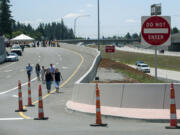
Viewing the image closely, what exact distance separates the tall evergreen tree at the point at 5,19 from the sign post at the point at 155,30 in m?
124

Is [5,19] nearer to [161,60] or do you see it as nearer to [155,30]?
[161,60]

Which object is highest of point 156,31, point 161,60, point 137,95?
point 156,31

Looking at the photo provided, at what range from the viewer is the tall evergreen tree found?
13550 cm

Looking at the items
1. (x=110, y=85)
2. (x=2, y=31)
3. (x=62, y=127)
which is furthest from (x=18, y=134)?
(x=2, y=31)

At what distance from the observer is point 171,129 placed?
37.4 ft

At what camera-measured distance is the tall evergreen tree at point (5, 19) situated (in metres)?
136

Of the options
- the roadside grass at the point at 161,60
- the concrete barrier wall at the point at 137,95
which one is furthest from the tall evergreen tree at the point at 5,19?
the concrete barrier wall at the point at 137,95

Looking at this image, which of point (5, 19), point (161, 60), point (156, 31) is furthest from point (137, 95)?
point (5, 19)

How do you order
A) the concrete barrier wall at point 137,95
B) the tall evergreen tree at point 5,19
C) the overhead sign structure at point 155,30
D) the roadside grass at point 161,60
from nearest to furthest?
the overhead sign structure at point 155,30 < the concrete barrier wall at point 137,95 < the roadside grass at point 161,60 < the tall evergreen tree at point 5,19

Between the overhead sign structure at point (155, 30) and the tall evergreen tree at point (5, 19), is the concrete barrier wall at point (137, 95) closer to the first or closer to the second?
the overhead sign structure at point (155, 30)

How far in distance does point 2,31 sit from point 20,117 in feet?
405

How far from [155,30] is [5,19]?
12616 centimetres

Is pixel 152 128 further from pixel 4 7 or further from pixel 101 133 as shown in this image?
pixel 4 7

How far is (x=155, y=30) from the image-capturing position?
46.7ft
